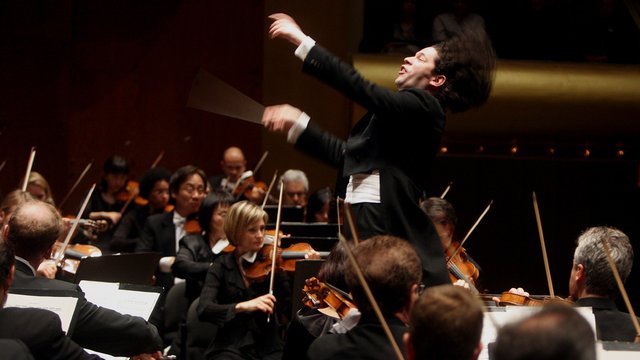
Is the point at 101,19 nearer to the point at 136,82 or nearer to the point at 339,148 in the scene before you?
the point at 136,82

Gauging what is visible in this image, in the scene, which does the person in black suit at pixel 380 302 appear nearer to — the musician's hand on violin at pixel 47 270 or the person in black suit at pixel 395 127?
the person in black suit at pixel 395 127

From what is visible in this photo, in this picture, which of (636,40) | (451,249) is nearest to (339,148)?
(451,249)

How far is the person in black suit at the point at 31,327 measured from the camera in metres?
2.24

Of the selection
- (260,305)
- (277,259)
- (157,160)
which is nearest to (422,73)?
(260,305)

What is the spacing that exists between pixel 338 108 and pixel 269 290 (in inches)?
142

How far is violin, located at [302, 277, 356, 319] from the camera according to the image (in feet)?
8.60

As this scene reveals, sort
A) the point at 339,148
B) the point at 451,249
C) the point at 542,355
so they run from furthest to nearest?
the point at 451,249
the point at 339,148
the point at 542,355

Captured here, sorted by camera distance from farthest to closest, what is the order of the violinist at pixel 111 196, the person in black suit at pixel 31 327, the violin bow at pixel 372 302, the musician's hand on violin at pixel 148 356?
1. the violinist at pixel 111 196
2. the musician's hand on violin at pixel 148 356
3. the person in black suit at pixel 31 327
4. the violin bow at pixel 372 302

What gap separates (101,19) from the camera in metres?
7.46

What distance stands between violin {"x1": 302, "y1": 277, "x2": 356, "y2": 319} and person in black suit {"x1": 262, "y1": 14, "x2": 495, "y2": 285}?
9.3 inches

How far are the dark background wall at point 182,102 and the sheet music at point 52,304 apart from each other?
15.7 feet

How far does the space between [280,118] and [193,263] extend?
229cm

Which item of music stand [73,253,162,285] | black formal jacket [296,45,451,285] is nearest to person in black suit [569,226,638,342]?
black formal jacket [296,45,451,285]

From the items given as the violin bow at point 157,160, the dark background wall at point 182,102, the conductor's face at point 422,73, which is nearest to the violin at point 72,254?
the conductor's face at point 422,73
